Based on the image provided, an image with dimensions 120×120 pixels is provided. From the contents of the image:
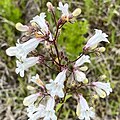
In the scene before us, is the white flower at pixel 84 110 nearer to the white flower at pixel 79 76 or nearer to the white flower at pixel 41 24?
the white flower at pixel 79 76

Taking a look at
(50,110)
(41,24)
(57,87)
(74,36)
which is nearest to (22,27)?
(41,24)

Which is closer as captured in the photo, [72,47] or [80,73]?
[80,73]

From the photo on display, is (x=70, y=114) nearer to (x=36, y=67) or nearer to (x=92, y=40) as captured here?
(x=36, y=67)

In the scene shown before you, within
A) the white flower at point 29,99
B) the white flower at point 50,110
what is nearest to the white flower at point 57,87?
the white flower at point 50,110

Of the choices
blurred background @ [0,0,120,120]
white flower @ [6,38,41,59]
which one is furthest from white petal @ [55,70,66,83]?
blurred background @ [0,0,120,120]

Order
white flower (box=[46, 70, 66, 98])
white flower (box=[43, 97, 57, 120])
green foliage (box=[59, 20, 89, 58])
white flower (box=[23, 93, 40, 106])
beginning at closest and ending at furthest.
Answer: white flower (box=[46, 70, 66, 98]) → white flower (box=[43, 97, 57, 120]) → white flower (box=[23, 93, 40, 106]) → green foliage (box=[59, 20, 89, 58])

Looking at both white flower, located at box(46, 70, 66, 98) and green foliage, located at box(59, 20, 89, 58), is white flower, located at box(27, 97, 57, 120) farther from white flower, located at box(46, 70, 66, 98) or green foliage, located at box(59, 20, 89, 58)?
green foliage, located at box(59, 20, 89, 58)

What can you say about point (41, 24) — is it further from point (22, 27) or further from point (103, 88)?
point (103, 88)

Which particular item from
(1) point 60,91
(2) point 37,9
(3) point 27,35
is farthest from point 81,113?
(2) point 37,9
